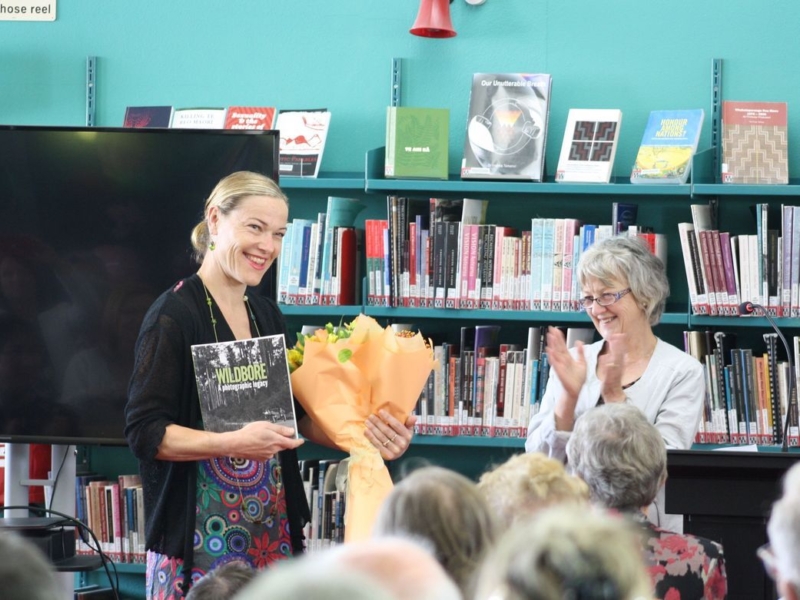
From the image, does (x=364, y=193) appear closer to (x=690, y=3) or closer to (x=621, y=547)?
(x=690, y=3)

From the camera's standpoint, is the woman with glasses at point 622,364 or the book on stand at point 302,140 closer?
the woman with glasses at point 622,364

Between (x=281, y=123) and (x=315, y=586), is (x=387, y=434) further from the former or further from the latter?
(x=281, y=123)

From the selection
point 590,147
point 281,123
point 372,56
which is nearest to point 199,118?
point 281,123

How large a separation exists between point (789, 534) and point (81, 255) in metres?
2.79

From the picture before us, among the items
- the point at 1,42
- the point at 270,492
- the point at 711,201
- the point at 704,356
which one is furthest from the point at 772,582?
the point at 1,42

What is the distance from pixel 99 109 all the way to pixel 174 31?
45 centimetres

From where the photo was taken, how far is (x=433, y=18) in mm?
4148

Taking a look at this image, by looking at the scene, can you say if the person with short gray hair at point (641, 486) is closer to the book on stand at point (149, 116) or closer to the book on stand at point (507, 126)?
the book on stand at point (507, 126)

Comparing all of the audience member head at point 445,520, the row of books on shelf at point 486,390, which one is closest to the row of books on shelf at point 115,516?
the row of books on shelf at point 486,390

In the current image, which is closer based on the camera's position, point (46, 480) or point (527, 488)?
point (527, 488)

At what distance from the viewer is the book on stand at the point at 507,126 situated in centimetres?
409

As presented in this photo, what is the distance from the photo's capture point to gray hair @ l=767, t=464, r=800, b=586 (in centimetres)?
115

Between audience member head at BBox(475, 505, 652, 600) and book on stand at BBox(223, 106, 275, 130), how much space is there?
3.54m

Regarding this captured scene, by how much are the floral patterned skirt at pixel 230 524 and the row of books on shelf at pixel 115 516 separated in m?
1.75
